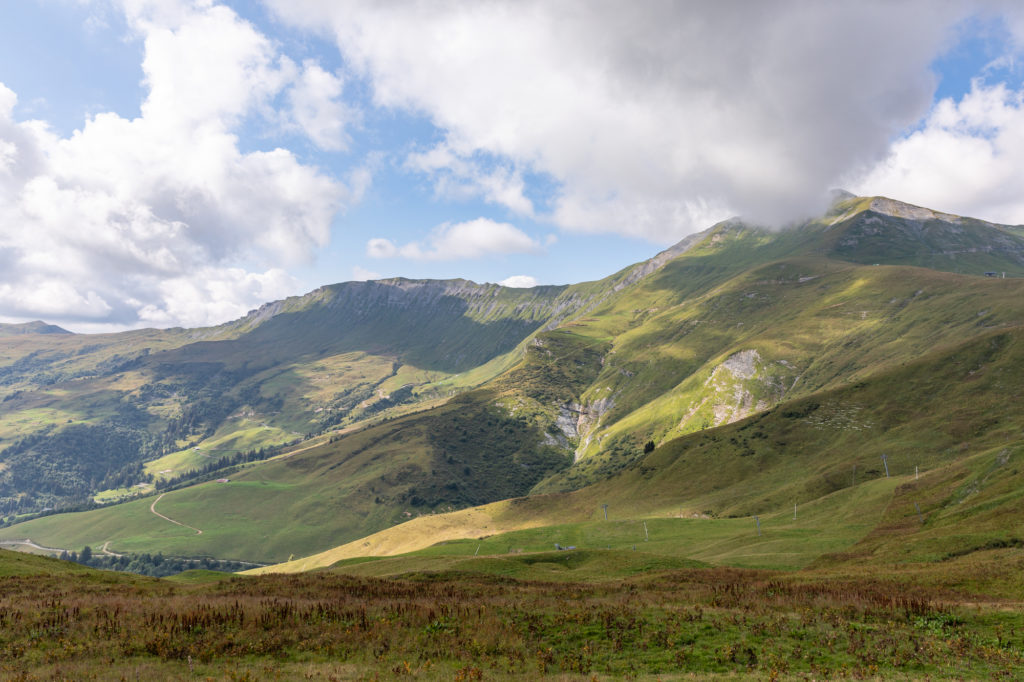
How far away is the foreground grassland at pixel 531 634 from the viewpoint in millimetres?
17891

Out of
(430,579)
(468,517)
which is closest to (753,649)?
(430,579)

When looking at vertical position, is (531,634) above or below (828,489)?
above

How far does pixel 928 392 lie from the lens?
426ft

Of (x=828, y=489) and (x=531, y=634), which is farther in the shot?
(x=828, y=489)

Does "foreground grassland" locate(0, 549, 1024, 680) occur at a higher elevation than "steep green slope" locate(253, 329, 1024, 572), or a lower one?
higher

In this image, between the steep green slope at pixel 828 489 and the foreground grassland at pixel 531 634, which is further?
the steep green slope at pixel 828 489

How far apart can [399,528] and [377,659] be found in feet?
558

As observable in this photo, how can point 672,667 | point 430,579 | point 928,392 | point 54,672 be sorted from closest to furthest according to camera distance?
point 54,672 < point 672,667 < point 430,579 < point 928,392

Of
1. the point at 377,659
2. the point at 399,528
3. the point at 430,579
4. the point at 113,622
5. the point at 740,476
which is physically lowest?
the point at 399,528

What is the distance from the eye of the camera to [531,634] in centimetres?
2184

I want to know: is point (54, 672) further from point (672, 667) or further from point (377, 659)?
point (672, 667)

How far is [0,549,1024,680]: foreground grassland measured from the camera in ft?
58.7

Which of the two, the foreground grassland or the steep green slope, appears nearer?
the foreground grassland

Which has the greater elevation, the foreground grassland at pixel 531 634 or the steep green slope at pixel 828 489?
the foreground grassland at pixel 531 634
